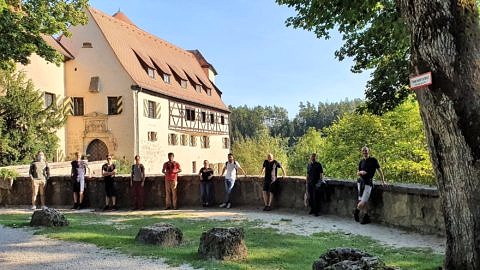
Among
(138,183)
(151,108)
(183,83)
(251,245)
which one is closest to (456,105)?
(251,245)

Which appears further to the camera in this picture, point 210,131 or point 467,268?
point 210,131

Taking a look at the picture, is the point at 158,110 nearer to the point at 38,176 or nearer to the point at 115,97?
the point at 115,97

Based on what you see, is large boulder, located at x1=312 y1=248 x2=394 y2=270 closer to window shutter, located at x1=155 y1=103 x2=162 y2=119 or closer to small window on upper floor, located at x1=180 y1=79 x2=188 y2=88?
window shutter, located at x1=155 y1=103 x2=162 y2=119

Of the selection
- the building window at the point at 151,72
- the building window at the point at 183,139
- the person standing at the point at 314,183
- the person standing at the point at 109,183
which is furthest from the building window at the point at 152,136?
the person standing at the point at 314,183

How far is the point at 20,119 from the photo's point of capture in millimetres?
27078

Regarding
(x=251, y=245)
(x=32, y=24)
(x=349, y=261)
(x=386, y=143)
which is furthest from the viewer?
(x=386, y=143)

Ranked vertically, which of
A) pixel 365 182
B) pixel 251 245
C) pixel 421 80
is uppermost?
pixel 421 80

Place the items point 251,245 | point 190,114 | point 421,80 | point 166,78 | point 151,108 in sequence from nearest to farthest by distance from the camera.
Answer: point 421,80, point 251,245, point 151,108, point 166,78, point 190,114

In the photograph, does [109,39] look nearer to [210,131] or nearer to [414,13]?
[210,131]

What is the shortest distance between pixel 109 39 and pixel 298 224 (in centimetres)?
2839

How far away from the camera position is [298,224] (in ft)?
35.5

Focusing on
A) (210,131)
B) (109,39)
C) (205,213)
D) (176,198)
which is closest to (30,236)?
(205,213)

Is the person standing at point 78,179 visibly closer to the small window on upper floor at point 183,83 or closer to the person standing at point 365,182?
the person standing at point 365,182

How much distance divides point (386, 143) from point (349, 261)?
31992 mm
